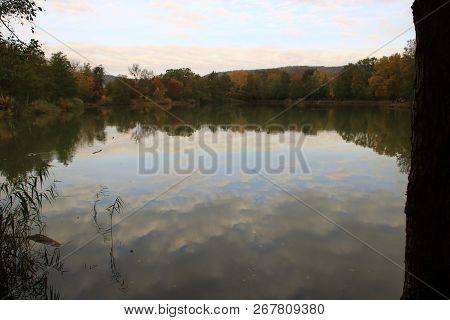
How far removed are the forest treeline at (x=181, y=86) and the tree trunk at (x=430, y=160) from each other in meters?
26.6

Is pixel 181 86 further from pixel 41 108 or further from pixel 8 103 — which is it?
pixel 8 103

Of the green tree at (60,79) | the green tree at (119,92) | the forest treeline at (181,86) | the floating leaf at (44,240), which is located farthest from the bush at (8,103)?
the green tree at (119,92)

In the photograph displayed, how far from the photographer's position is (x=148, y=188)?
1054 centimetres

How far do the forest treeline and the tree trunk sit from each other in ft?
87.4

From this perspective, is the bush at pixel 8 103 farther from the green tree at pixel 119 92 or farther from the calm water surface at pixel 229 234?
the green tree at pixel 119 92

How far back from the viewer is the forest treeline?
45469mm

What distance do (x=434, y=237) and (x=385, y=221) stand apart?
4.63 m

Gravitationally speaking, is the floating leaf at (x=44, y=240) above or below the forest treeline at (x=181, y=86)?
below

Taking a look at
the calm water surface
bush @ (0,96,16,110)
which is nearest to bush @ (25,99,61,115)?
bush @ (0,96,16,110)

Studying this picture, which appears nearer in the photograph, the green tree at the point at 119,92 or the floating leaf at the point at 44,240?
the floating leaf at the point at 44,240

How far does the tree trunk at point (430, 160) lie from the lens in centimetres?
301

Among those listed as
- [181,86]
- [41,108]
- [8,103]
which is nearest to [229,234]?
[8,103]

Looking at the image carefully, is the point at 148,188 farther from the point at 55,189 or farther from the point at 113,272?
the point at 113,272
